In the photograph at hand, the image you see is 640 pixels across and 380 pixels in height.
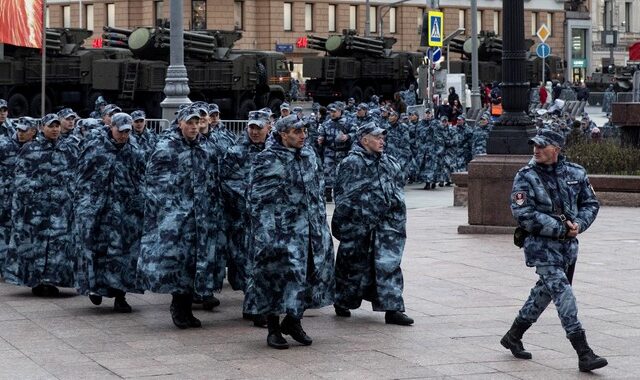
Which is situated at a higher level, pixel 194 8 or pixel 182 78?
pixel 194 8

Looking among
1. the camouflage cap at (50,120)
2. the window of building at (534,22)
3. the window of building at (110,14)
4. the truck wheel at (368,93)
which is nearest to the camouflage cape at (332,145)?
the camouflage cap at (50,120)

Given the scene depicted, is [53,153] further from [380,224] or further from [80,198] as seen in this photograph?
[380,224]

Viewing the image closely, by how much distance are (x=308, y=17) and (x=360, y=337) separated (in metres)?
68.2

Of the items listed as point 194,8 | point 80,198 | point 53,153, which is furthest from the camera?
point 194,8

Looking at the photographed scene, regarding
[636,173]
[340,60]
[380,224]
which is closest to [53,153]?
[380,224]

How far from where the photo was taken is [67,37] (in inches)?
1799

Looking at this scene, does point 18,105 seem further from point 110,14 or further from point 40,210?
point 110,14

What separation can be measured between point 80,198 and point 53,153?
1.28m

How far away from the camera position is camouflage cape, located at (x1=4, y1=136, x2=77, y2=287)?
1349 cm

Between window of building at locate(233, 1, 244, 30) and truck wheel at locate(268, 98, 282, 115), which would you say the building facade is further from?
truck wheel at locate(268, 98, 282, 115)

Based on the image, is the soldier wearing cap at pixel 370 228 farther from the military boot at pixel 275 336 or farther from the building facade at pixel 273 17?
the building facade at pixel 273 17

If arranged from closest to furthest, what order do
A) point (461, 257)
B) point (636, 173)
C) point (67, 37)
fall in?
point (461, 257) < point (636, 173) < point (67, 37)

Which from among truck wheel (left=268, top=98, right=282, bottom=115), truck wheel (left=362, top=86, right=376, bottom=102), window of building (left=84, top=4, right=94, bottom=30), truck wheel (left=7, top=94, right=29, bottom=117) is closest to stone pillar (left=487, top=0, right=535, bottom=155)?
truck wheel (left=7, top=94, right=29, bottom=117)

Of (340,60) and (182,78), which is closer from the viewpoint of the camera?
(182,78)
